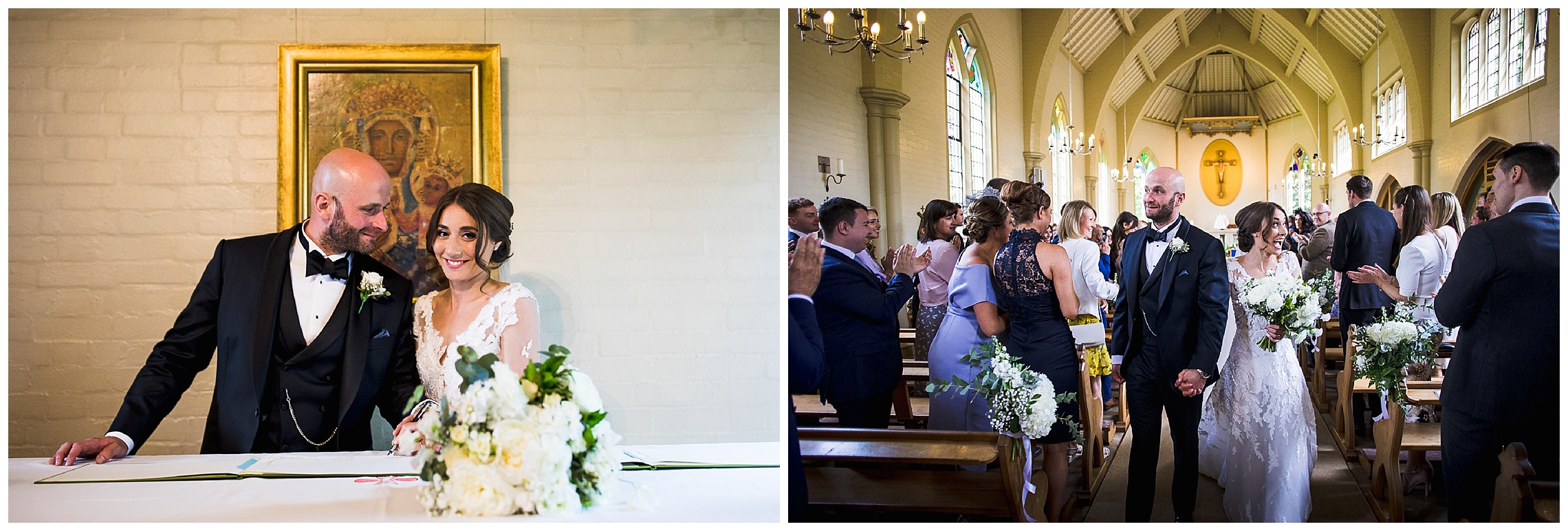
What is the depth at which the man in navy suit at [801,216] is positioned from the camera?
128 inches

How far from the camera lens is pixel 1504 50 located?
3.55 m

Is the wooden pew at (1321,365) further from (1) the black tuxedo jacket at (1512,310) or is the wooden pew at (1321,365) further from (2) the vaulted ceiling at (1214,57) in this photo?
(1) the black tuxedo jacket at (1512,310)

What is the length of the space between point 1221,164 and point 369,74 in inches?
158

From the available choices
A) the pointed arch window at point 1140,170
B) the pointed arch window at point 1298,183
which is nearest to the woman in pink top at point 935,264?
the pointed arch window at point 1140,170

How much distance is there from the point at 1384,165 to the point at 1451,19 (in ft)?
4.11

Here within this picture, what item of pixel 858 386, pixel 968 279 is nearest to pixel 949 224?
pixel 968 279

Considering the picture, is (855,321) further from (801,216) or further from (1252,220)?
(1252,220)

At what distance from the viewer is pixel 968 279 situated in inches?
136

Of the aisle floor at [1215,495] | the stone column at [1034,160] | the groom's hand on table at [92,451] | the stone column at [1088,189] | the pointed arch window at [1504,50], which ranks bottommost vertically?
the aisle floor at [1215,495]

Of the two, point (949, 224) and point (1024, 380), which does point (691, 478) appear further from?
point (949, 224)

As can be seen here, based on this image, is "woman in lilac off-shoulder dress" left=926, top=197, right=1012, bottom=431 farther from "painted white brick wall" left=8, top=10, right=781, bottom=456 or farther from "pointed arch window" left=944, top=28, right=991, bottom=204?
"pointed arch window" left=944, top=28, right=991, bottom=204

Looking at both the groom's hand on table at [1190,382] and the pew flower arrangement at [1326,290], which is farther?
the pew flower arrangement at [1326,290]

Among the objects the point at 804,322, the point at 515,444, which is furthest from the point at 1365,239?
the point at 515,444

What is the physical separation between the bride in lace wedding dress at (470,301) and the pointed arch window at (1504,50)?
3.30 metres
